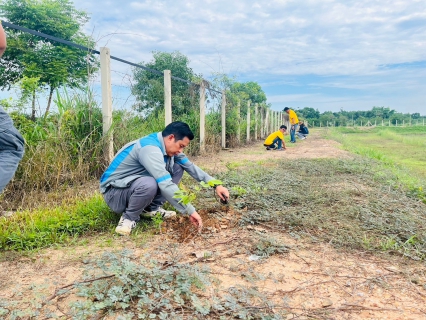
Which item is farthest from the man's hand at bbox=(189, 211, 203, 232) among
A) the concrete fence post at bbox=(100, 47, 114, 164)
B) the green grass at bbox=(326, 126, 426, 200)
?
the green grass at bbox=(326, 126, 426, 200)

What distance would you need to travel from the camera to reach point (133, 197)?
9.58 feet

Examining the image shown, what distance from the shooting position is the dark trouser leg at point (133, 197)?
288 centimetres

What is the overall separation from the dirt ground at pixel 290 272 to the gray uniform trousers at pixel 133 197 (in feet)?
0.91

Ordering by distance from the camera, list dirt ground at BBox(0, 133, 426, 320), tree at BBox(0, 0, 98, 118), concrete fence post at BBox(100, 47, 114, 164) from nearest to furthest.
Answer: dirt ground at BBox(0, 133, 426, 320), concrete fence post at BBox(100, 47, 114, 164), tree at BBox(0, 0, 98, 118)

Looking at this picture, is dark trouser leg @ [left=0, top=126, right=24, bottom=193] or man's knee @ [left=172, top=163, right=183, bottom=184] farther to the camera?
man's knee @ [left=172, top=163, right=183, bottom=184]

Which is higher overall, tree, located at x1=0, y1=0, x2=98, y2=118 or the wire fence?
tree, located at x1=0, y1=0, x2=98, y2=118

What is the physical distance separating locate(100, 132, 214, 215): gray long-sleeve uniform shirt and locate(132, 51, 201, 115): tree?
7.00 feet

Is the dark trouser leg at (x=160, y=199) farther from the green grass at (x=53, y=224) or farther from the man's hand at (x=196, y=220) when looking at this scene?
the man's hand at (x=196, y=220)

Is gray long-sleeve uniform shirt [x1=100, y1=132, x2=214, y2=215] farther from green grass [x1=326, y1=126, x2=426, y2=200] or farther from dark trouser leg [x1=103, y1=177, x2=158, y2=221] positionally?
green grass [x1=326, y1=126, x2=426, y2=200]

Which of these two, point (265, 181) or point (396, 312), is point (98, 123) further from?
point (396, 312)

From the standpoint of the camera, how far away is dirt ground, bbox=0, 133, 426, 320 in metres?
1.82

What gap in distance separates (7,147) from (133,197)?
1.07m

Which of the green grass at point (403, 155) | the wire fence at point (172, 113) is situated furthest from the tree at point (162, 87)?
the green grass at point (403, 155)

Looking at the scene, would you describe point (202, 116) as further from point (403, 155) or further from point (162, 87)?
point (403, 155)
